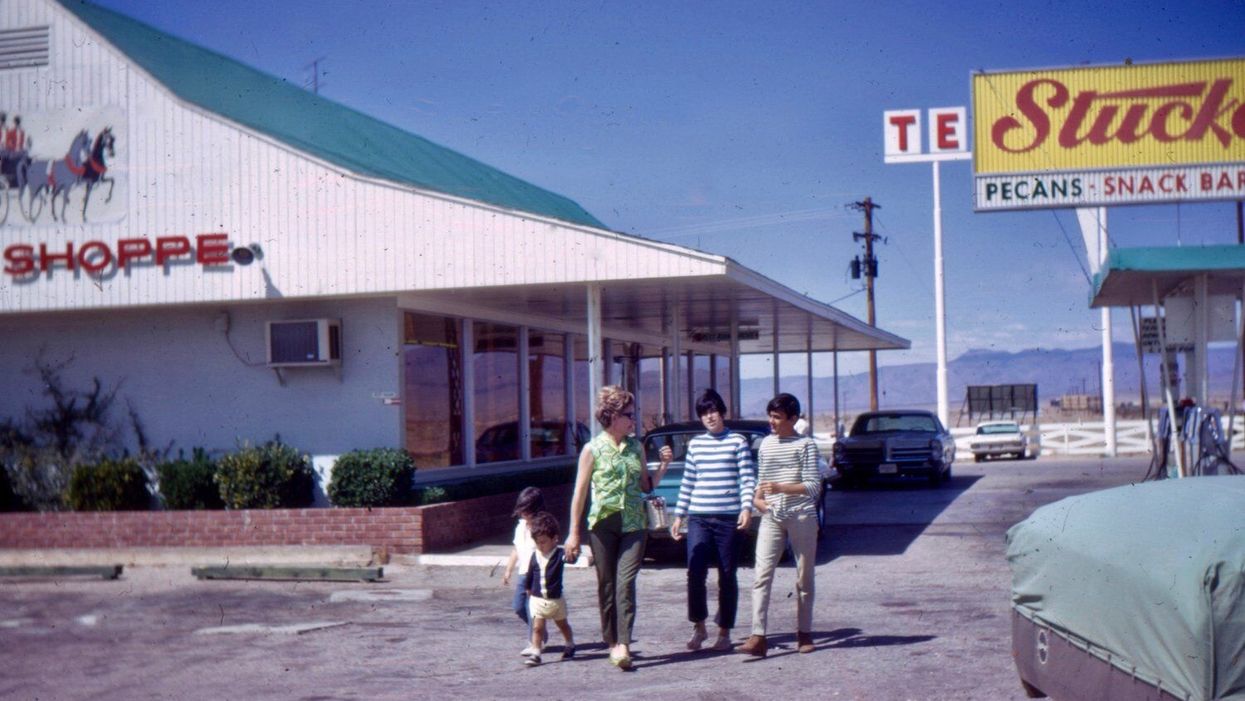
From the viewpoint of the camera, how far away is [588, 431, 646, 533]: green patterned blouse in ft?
30.3

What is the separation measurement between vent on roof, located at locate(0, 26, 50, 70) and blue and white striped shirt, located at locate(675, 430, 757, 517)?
1224cm

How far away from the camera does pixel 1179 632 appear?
485cm

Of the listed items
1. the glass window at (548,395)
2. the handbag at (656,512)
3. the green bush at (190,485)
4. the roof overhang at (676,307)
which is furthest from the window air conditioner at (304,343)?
the handbag at (656,512)

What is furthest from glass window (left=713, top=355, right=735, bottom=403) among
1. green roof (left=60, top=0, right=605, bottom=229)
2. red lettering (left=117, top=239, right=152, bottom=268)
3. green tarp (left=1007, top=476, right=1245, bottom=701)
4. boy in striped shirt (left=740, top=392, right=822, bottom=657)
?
green tarp (left=1007, top=476, right=1245, bottom=701)

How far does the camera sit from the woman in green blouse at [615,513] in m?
9.20

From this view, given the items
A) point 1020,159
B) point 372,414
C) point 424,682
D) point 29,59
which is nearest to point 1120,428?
point 1020,159

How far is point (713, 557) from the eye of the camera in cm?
977

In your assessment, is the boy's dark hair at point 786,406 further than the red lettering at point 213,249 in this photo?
No

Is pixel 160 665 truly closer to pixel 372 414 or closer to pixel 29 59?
pixel 372 414

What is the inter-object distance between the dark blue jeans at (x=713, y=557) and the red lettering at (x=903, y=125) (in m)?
29.7

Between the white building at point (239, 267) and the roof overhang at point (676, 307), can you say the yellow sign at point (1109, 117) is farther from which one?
the white building at point (239, 267)

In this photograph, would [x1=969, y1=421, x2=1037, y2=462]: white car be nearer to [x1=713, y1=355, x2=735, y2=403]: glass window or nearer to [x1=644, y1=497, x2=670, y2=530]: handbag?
[x1=713, y1=355, x2=735, y2=403]: glass window

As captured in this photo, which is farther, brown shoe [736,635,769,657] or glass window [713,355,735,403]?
glass window [713,355,735,403]

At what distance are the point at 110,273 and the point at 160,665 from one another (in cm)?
857
